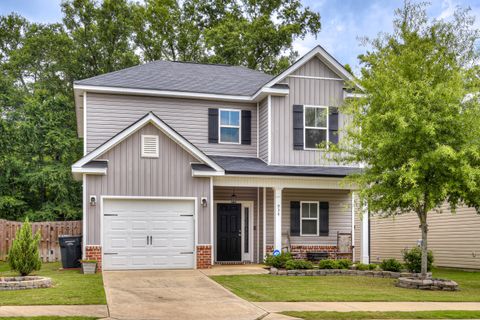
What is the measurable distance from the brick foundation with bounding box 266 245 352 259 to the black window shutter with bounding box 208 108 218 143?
4.35 meters

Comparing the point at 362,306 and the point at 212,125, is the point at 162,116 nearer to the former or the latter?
the point at 212,125

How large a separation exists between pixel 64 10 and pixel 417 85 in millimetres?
26899

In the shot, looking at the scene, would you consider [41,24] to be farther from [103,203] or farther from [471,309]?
[471,309]

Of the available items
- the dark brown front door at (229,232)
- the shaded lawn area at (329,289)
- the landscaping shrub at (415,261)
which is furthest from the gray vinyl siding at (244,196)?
the landscaping shrub at (415,261)

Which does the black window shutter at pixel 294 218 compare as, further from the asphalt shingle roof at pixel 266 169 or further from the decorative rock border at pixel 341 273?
the decorative rock border at pixel 341 273

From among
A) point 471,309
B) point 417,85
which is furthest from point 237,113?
point 471,309

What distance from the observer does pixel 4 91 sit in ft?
109

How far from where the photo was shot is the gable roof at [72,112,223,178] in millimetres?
17413

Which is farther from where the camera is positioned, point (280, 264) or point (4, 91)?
point (4, 91)

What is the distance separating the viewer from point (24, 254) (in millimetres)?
14016

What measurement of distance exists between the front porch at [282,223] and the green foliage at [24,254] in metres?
7.74

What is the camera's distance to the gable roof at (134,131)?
1741 cm

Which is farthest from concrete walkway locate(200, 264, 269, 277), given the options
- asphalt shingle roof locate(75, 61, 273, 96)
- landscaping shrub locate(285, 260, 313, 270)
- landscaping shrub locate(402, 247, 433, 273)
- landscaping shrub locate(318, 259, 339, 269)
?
asphalt shingle roof locate(75, 61, 273, 96)

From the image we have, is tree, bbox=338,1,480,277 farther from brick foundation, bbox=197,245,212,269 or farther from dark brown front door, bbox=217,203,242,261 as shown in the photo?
dark brown front door, bbox=217,203,242,261
